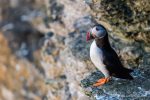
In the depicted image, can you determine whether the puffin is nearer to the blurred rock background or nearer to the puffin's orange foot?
the puffin's orange foot

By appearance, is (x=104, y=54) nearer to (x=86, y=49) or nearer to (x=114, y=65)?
(x=114, y=65)

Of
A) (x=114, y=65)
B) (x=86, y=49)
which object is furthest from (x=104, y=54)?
(x=86, y=49)

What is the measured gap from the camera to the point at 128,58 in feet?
29.3

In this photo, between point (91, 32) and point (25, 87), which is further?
point (25, 87)

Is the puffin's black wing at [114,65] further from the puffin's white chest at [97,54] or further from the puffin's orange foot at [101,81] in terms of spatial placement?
the puffin's orange foot at [101,81]

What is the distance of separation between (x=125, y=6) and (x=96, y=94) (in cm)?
186

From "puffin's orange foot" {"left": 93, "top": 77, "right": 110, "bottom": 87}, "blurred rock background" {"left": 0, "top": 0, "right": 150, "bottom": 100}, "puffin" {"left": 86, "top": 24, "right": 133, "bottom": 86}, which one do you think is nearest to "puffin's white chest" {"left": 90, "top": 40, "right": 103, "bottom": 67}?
"puffin" {"left": 86, "top": 24, "right": 133, "bottom": 86}

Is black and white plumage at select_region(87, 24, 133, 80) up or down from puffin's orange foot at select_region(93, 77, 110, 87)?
up

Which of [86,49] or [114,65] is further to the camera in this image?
[86,49]

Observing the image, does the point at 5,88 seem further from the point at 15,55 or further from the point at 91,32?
the point at 91,32

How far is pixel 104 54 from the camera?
7668 mm

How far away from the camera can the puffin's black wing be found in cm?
767

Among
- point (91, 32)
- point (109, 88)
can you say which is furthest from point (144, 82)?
point (91, 32)

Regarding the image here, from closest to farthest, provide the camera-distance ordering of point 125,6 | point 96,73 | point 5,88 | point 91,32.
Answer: point 91,32
point 96,73
point 125,6
point 5,88
